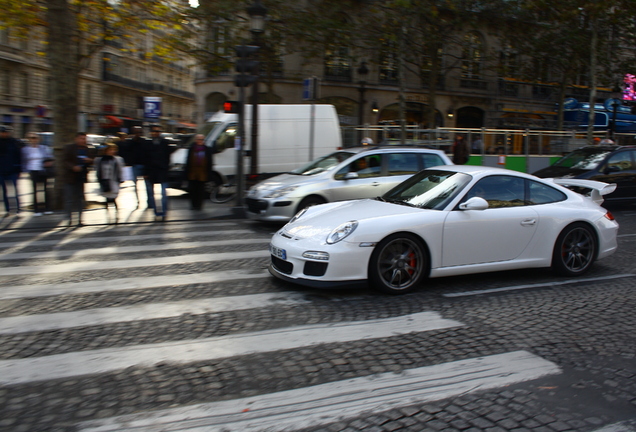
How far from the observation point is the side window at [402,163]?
10641 mm

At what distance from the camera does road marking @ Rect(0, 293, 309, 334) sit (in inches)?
188

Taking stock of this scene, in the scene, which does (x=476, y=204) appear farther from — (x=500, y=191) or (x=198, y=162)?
(x=198, y=162)

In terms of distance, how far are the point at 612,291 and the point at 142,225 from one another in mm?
8070

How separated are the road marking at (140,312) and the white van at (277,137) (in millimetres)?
9921

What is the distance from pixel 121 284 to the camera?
6133mm

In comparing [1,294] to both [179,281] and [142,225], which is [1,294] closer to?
[179,281]

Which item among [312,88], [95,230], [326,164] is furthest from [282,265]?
[312,88]

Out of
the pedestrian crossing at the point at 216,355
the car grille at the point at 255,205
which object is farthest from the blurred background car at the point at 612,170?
the pedestrian crossing at the point at 216,355

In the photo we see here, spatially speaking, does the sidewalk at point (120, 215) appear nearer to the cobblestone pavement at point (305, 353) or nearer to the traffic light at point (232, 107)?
the traffic light at point (232, 107)

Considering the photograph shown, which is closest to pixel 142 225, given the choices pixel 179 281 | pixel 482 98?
pixel 179 281

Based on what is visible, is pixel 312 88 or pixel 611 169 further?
pixel 611 169

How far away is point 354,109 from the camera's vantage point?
3650 cm

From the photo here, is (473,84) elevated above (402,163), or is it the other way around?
(473,84)

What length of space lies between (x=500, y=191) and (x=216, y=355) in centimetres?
392
